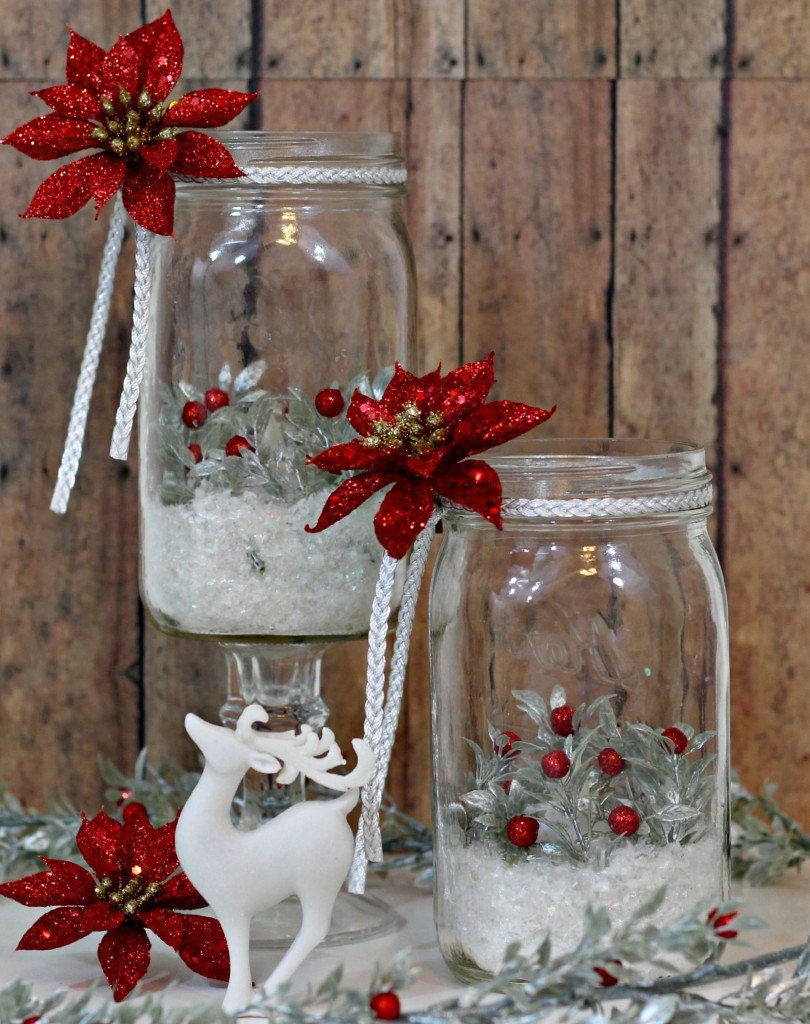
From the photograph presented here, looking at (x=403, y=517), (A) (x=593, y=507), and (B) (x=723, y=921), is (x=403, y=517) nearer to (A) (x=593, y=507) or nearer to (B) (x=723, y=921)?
(A) (x=593, y=507)

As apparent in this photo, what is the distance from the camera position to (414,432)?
72 cm

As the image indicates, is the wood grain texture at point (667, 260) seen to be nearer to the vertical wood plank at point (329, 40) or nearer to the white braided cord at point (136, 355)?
the vertical wood plank at point (329, 40)

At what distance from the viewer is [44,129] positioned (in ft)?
2.63

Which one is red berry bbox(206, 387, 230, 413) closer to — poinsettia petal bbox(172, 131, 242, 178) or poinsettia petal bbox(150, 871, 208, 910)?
poinsettia petal bbox(172, 131, 242, 178)

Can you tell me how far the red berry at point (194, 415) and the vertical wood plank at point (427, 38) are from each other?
Result: 0.35 meters

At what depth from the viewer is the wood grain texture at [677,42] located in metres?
1.05

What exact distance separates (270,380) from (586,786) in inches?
12.6

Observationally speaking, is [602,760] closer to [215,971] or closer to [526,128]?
[215,971]

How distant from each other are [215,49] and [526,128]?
0.80 feet

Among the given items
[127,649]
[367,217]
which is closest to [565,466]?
[367,217]

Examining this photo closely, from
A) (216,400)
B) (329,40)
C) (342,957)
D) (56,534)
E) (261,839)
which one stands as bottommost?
(342,957)

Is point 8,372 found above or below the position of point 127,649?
above

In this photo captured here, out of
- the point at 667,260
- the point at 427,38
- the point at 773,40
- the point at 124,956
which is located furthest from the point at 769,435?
the point at 124,956

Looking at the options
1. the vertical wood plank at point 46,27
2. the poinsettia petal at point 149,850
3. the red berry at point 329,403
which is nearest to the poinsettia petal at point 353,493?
the red berry at point 329,403
